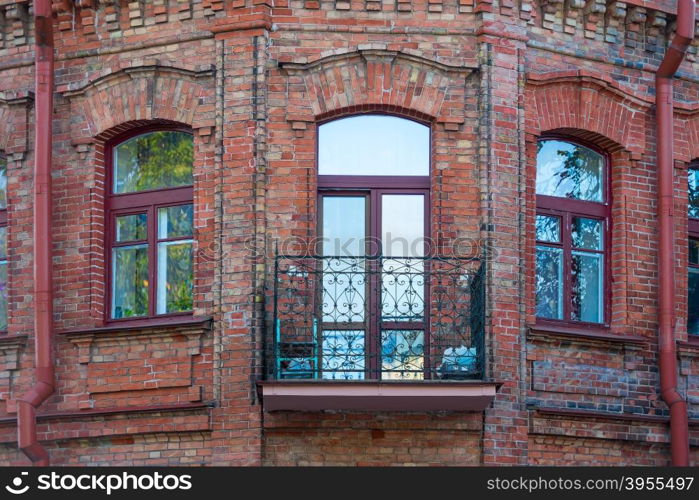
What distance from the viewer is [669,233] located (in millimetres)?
19719

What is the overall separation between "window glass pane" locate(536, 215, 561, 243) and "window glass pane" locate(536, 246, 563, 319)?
0.10 meters

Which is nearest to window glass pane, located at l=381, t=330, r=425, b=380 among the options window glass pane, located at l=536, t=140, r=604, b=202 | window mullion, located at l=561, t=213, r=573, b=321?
window mullion, located at l=561, t=213, r=573, b=321

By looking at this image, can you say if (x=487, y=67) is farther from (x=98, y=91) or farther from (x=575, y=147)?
(x=98, y=91)

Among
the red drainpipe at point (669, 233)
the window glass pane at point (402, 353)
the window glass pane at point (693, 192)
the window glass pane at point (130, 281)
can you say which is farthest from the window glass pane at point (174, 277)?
the window glass pane at point (693, 192)

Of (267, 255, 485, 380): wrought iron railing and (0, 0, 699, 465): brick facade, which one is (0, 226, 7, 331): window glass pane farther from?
(267, 255, 485, 380): wrought iron railing

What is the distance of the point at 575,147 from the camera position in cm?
2009

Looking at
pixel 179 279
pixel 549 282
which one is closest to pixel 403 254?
pixel 549 282

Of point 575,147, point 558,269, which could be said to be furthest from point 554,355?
point 575,147

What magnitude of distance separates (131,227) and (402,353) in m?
3.11

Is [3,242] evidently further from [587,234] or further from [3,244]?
[587,234]

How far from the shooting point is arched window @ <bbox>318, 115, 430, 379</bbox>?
18.5 meters

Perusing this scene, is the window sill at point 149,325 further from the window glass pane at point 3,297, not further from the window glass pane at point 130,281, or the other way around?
the window glass pane at point 3,297

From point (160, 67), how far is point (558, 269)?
4316 millimetres
